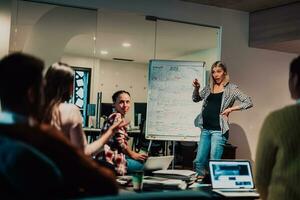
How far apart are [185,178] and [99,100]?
3157mm

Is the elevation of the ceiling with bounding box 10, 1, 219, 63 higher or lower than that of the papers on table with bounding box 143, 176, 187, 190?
higher

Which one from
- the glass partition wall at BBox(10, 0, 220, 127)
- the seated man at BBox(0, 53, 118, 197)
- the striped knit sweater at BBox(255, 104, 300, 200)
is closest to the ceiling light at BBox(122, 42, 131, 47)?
the glass partition wall at BBox(10, 0, 220, 127)

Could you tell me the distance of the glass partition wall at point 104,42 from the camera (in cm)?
509

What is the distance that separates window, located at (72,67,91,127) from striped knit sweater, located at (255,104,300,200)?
3928mm

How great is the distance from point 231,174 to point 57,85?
1213 mm

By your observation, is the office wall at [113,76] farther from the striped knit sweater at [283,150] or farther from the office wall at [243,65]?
the striped knit sweater at [283,150]

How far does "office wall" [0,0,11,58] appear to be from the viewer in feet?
16.0

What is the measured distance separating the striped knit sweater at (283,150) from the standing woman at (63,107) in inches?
37.5

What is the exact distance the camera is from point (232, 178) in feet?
8.91

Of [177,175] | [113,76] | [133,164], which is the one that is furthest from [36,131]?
[113,76]

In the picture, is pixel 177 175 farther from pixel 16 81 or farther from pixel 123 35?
pixel 123 35

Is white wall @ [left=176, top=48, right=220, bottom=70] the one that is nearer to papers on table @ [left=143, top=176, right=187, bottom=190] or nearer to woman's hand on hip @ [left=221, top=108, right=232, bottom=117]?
woman's hand on hip @ [left=221, top=108, right=232, bottom=117]

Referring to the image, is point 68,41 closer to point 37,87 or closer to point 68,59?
point 68,59

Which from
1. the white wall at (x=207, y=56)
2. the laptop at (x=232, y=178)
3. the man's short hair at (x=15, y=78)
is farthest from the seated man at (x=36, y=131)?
the white wall at (x=207, y=56)
